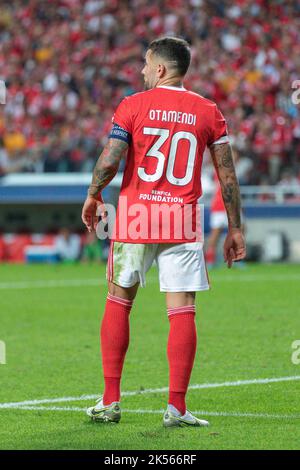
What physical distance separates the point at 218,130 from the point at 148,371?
275 centimetres

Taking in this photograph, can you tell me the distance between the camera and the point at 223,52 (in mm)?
25391

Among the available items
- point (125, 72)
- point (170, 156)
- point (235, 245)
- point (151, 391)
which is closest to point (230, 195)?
point (235, 245)

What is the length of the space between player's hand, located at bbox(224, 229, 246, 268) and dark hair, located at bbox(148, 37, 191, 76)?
3.13 feet

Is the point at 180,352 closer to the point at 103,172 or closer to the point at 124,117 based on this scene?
the point at 103,172

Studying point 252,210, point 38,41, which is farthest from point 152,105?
point 38,41

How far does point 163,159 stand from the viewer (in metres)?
6.02

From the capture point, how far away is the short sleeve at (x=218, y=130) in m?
6.05

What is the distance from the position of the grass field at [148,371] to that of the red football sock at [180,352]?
0.66 feet

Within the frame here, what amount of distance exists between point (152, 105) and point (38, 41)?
2340 cm

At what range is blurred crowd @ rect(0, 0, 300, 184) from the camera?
23.4 meters

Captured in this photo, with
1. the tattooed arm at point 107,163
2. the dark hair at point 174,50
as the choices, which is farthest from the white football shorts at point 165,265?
the dark hair at point 174,50

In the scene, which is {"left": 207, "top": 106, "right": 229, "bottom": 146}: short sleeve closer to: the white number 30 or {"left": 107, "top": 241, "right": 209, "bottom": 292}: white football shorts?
the white number 30

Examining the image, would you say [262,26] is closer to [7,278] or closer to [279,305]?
[7,278]

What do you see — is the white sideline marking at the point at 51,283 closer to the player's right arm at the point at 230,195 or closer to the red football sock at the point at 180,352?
the player's right arm at the point at 230,195
